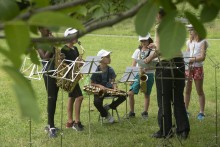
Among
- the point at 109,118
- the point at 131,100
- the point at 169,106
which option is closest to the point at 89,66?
the point at 169,106

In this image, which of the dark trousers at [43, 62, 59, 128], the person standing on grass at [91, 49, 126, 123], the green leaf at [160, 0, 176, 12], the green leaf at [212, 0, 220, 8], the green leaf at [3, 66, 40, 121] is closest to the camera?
the green leaf at [3, 66, 40, 121]

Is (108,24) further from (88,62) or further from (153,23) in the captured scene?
(88,62)

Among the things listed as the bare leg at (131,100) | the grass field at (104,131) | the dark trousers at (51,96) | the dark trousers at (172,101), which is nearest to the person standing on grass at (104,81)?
the grass field at (104,131)

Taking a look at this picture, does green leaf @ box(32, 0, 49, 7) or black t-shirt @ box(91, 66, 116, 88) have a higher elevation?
green leaf @ box(32, 0, 49, 7)

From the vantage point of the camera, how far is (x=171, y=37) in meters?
1.10

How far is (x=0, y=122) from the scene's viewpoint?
29.8 ft

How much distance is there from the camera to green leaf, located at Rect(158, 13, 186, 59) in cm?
108

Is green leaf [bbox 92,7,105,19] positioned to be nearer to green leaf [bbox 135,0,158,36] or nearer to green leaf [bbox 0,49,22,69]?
green leaf [bbox 135,0,158,36]

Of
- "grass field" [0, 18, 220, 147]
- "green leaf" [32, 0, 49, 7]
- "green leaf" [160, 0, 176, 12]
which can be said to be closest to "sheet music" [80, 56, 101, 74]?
"grass field" [0, 18, 220, 147]

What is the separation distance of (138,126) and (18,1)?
7698 mm

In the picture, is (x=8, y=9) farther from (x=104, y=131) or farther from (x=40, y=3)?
(x=104, y=131)

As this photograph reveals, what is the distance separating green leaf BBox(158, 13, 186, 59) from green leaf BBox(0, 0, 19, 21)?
1.08 ft

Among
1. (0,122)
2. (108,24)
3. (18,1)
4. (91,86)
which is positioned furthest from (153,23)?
(0,122)

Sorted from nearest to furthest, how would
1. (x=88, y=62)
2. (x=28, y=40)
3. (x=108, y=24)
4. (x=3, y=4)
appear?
(x=28, y=40), (x=3, y=4), (x=108, y=24), (x=88, y=62)
